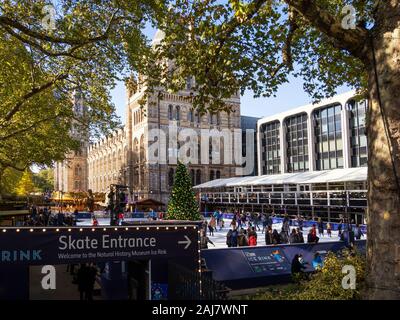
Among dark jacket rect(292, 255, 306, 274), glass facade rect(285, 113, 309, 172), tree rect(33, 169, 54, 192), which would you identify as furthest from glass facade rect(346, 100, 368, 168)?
tree rect(33, 169, 54, 192)

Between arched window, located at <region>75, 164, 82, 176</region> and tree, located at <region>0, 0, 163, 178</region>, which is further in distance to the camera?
arched window, located at <region>75, 164, 82, 176</region>

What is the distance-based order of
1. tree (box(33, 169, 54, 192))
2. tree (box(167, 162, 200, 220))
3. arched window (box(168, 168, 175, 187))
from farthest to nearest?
tree (box(33, 169, 54, 192))
arched window (box(168, 168, 175, 187))
tree (box(167, 162, 200, 220))

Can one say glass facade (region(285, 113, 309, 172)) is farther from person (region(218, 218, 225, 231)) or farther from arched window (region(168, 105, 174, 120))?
person (region(218, 218, 225, 231))

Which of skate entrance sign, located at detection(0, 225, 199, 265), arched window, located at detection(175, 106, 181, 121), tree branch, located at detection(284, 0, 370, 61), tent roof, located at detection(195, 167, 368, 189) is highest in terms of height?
arched window, located at detection(175, 106, 181, 121)

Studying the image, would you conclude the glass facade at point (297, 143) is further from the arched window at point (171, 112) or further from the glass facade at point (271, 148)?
the arched window at point (171, 112)

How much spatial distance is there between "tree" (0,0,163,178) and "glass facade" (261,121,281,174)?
3917cm

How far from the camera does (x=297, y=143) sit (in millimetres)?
56250

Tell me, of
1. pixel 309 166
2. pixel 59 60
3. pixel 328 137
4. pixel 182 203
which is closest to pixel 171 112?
pixel 309 166

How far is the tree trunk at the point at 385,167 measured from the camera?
19.0ft

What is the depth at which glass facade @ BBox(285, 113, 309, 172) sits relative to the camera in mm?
54844

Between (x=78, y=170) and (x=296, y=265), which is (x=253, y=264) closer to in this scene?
(x=296, y=265)

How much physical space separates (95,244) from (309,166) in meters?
48.9

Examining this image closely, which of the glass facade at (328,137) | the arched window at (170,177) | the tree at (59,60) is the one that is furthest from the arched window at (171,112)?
the tree at (59,60)

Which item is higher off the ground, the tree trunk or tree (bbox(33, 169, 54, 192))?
tree (bbox(33, 169, 54, 192))
